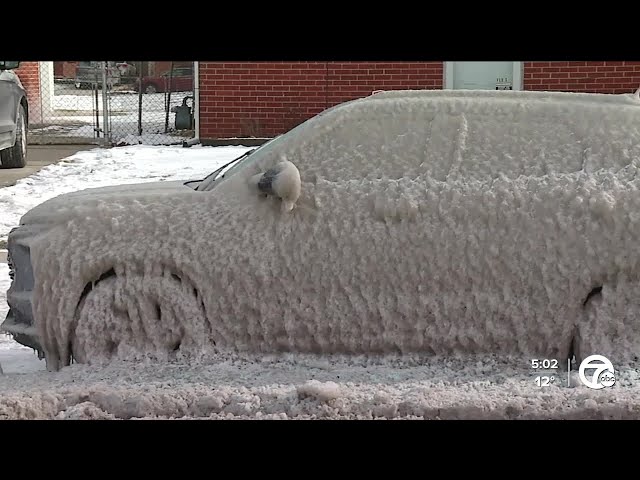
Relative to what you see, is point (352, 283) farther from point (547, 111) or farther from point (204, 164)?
point (204, 164)

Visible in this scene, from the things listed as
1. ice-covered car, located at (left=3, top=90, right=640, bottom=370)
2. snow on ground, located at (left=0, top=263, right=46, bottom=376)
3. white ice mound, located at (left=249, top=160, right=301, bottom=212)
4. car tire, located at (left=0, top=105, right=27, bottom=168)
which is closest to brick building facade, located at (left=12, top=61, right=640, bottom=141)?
car tire, located at (left=0, top=105, right=27, bottom=168)

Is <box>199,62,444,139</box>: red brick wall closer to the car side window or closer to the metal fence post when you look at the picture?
the metal fence post

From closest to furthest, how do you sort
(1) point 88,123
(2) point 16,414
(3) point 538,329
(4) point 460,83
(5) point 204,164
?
(2) point 16,414 → (3) point 538,329 → (5) point 204,164 → (4) point 460,83 → (1) point 88,123

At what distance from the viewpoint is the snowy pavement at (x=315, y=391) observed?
362 cm

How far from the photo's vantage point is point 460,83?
14141 mm

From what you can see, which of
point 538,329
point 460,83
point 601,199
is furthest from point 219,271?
point 460,83

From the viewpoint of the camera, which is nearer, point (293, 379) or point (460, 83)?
point (293, 379)

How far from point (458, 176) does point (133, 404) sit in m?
1.67

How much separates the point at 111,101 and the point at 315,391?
1479 cm

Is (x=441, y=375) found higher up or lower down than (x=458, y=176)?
lower down

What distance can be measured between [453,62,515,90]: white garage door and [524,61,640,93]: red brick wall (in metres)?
0.34

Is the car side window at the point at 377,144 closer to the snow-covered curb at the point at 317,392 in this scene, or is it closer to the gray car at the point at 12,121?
the snow-covered curb at the point at 317,392

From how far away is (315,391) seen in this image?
370 cm

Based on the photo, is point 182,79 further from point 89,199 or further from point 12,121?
point 89,199
